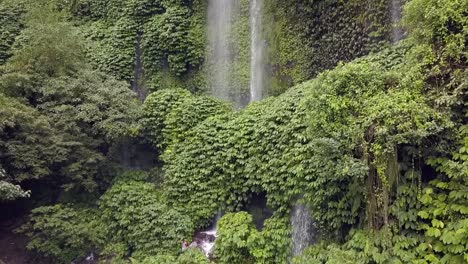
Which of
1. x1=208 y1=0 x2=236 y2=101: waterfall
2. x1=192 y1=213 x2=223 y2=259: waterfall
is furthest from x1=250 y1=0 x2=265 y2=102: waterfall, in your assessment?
x1=192 y1=213 x2=223 y2=259: waterfall

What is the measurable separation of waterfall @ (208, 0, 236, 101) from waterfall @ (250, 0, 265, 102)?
915 mm

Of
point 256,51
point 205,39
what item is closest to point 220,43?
point 205,39

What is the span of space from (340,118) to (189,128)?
5571 mm

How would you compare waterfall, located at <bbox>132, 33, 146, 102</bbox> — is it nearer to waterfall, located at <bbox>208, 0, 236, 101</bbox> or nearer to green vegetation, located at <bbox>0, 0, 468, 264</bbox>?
green vegetation, located at <bbox>0, 0, 468, 264</bbox>

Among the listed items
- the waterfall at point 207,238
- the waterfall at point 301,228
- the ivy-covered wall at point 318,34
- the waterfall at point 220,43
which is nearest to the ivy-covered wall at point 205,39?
the ivy-covered wall at point 318,34

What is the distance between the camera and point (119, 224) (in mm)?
9578

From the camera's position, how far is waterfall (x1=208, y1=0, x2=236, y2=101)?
13.6 meters

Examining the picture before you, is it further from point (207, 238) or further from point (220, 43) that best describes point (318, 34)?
point (207, 238)

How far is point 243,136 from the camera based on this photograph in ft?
30.0

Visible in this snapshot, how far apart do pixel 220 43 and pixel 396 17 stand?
259 inches

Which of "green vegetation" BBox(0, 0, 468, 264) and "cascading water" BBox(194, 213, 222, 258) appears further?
"cascading water" BBox(194, 213, 222, 258)

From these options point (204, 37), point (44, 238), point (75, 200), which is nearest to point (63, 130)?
point (75, 200)

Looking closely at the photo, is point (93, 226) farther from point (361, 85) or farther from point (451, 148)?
point (451, 148)

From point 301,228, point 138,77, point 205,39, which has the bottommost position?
point 301,228
